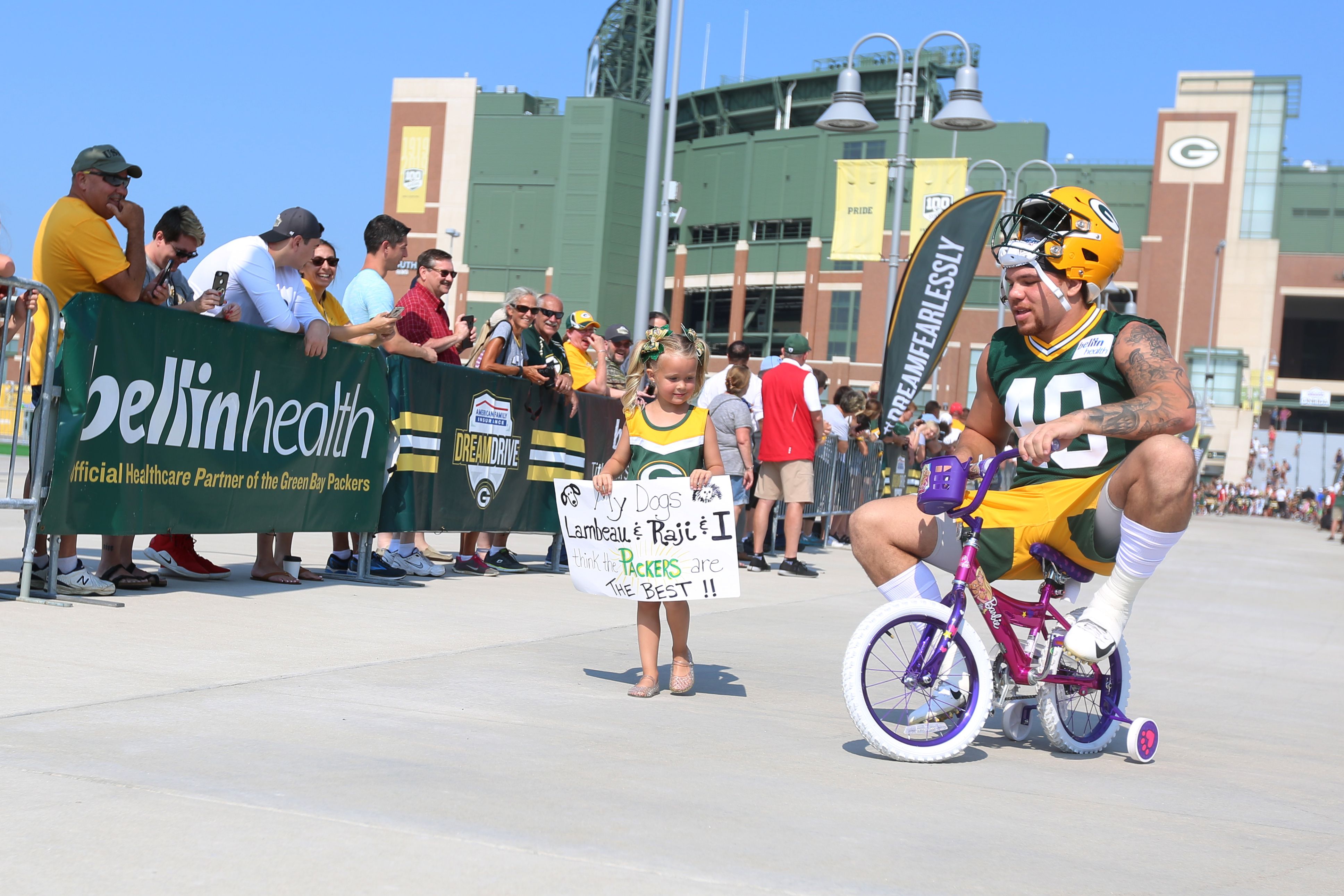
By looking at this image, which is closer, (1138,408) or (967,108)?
(1138,408)

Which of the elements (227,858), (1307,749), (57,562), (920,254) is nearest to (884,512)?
(1307,749)

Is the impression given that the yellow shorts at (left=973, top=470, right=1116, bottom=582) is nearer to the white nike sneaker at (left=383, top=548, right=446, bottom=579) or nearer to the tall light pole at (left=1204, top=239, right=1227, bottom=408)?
the white nike sneaker at (left=383, top=548, right=446, bottom=579)

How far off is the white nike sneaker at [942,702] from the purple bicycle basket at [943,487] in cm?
60

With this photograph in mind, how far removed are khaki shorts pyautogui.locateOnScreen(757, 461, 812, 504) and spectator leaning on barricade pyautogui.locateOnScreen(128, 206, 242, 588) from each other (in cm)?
567

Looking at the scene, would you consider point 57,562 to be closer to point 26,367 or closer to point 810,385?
point 26,367

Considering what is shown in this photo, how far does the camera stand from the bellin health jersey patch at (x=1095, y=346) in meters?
4.73

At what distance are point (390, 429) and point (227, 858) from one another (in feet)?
19.6

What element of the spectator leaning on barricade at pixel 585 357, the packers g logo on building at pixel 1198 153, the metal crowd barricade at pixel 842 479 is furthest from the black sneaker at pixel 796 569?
the packers g logo on building at pixel 1198 153

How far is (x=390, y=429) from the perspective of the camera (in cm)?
863

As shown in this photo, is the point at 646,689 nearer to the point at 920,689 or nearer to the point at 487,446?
the point at 920,689

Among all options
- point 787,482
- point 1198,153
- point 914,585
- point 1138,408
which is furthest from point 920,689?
point 1198,153

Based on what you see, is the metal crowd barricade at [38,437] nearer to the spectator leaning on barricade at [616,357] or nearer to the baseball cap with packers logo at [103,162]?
the baseball cap with packers logo at [103,162]

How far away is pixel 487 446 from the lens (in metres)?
9.66

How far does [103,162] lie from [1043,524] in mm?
4985
